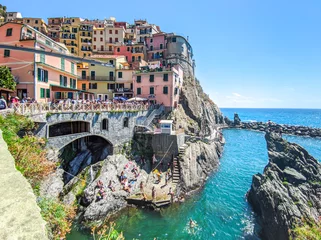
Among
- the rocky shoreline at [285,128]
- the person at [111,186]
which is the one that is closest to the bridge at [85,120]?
the person at [111,186]

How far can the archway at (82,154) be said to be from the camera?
74.7 ft

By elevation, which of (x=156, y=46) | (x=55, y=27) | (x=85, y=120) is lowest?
(x=85, y=120)

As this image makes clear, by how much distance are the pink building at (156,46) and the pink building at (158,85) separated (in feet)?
61.3

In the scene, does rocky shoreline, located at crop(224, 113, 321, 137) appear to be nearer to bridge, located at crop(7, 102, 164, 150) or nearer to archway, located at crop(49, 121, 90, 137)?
bridge, located at crop(7, 102, 164, 150)

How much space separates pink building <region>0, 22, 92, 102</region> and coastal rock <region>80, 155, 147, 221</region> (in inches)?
476

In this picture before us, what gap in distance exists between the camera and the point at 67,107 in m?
20.8

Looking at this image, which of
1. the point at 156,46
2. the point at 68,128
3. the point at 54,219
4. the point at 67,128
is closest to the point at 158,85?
the point at 68,128

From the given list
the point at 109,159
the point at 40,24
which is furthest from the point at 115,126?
the point at 40,24

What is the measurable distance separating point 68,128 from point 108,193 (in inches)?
401

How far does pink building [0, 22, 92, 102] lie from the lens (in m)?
22.9

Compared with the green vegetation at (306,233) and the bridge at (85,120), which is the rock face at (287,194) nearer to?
the green vegetation at (306,233)

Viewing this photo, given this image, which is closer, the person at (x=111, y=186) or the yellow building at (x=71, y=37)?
the person at (x=111, y=186)

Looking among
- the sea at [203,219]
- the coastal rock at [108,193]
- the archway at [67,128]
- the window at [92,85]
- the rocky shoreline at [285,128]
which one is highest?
the window at [92,85]

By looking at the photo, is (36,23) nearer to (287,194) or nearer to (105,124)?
(105,124)
